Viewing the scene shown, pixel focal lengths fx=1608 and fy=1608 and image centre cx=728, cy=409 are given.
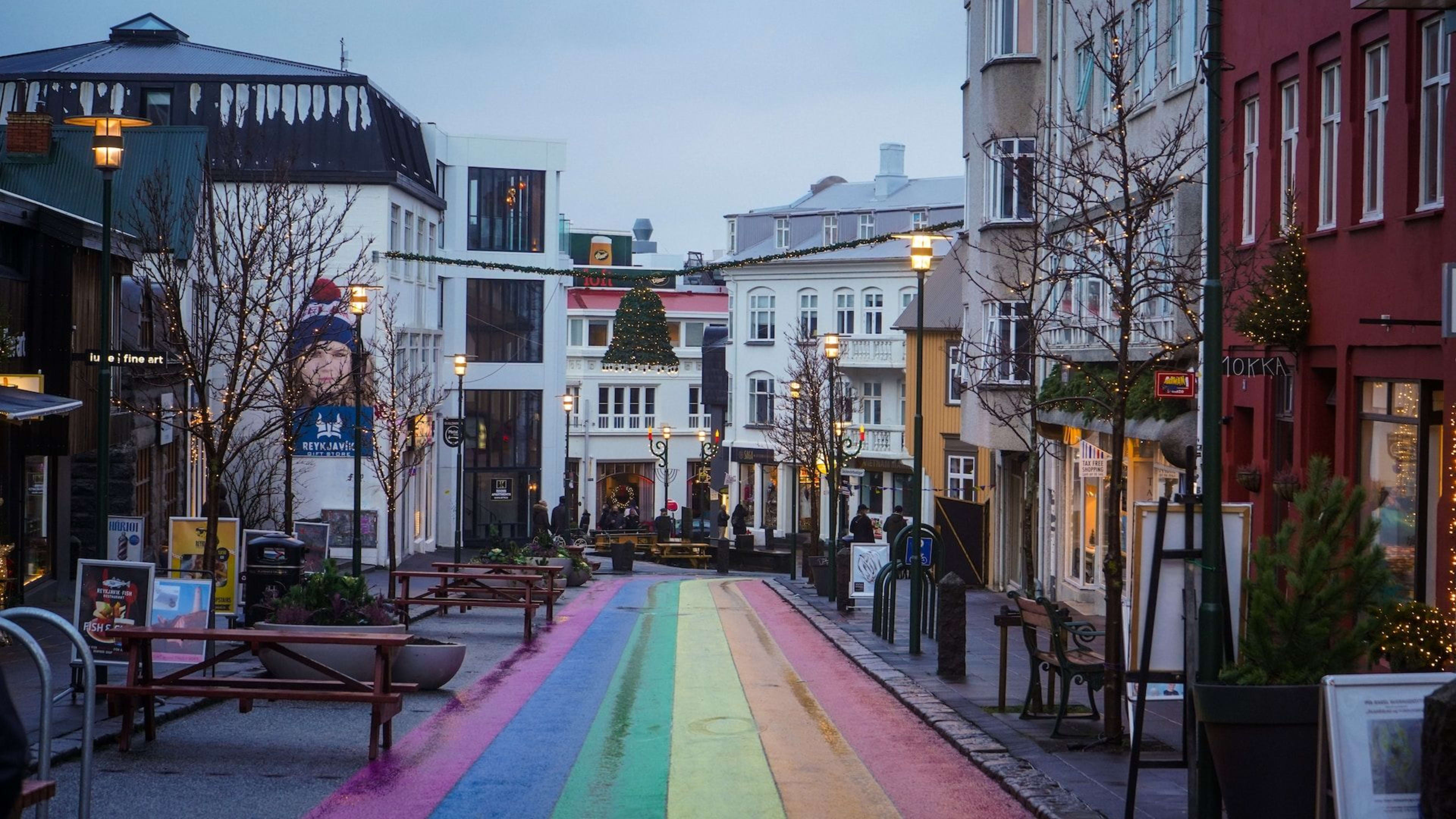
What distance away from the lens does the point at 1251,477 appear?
1909cm

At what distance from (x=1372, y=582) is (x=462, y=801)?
18.1 ft

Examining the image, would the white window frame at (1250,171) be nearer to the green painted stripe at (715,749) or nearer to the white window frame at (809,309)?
the green painted stripe at (715,749)

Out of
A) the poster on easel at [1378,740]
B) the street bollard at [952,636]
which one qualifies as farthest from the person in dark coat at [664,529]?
the poster on easel at [1378,740]

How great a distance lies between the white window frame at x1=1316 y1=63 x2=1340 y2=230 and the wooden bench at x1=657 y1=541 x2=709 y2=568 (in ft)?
120

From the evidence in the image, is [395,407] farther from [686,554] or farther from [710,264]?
[686,554]

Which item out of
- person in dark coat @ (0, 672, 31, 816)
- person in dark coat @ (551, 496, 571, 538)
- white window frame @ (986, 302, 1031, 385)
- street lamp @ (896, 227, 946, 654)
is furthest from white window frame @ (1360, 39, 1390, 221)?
person in dark coat @ (551, 496, 571, 538)

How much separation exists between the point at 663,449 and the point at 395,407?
1824 inches

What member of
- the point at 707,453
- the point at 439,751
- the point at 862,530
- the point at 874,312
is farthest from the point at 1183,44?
the point at 707,453

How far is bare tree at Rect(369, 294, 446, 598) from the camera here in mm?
33531

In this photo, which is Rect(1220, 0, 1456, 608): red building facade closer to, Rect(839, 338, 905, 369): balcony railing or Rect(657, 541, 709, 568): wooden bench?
Rect(657, 541, 709, 568): wooden bench

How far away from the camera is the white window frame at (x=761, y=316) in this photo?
2758 inches

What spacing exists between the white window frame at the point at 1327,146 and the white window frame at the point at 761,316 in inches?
2075

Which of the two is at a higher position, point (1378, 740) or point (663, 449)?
point (663, 449)

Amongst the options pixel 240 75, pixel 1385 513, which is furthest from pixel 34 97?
pixel 1385 513
